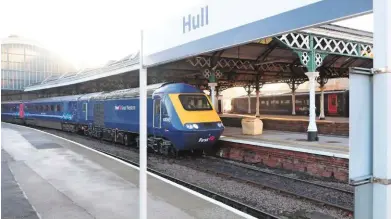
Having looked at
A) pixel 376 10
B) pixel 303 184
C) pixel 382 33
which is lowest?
pixel 303 184

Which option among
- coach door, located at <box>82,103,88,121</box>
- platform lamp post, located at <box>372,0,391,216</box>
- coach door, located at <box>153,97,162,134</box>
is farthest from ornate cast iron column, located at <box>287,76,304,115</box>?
platform lamp post, located at <box>372,0,391,216</box>

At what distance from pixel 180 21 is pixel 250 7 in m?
0.86

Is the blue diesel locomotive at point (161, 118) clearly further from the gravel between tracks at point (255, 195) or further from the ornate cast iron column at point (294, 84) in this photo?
the ornate cast iron column at point (294, 84)

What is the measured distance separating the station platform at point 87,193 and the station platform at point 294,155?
17.3 feet

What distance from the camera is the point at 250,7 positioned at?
2.76 metres

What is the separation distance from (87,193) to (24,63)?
60.1 m

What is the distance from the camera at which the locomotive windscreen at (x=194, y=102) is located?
13501 mm

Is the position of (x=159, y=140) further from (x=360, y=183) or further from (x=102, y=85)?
(x=102, y=85)

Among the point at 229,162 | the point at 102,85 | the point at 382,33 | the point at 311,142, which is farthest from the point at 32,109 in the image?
the point at 382,33

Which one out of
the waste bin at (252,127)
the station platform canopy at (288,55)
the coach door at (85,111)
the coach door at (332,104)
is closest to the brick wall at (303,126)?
the waste bin at (252,127)

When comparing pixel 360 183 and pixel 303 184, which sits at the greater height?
pixel 360 183

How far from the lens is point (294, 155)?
12.1 m

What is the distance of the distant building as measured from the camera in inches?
2272

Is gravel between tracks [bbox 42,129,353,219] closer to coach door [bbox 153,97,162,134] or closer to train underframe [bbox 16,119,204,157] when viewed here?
train underframe [bbox 16,119,204,157]
